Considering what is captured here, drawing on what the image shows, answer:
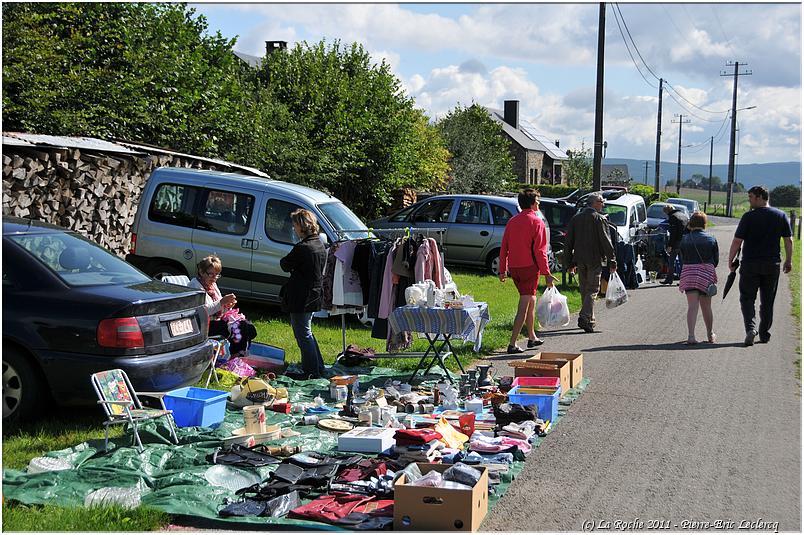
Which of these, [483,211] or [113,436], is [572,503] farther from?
[483,211]

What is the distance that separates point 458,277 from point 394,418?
457 inches

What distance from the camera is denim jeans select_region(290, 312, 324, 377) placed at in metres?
9.79

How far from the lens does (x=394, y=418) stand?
7.99 m

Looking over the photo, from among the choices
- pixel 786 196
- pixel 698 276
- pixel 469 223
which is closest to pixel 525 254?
pixel 698 276

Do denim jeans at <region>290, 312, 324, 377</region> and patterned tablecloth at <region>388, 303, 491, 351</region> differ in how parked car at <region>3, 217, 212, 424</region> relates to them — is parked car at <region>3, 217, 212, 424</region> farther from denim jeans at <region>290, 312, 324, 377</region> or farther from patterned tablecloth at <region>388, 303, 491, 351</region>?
patterned tablecloth at <region>388, 303, 491, 351</region>

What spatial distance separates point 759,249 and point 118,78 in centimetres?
1142

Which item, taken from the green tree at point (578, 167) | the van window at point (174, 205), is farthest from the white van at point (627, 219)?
the green tree at point (578, 167)

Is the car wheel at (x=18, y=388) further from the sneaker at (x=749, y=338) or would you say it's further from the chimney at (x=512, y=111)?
the chimney at (x=512, y=111)

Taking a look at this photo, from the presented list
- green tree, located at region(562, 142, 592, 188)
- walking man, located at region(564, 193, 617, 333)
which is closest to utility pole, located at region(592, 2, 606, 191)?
walking man, located at region(564, 193, 617, 333)

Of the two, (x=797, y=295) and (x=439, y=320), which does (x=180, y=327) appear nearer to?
(x=439, y=320)

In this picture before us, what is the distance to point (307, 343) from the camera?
9852 millimetres

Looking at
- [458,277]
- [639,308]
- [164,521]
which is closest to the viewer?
[164,521]

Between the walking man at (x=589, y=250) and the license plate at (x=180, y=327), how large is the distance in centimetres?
699

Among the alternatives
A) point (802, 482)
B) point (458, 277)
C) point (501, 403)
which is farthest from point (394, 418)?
point (458, 277)
